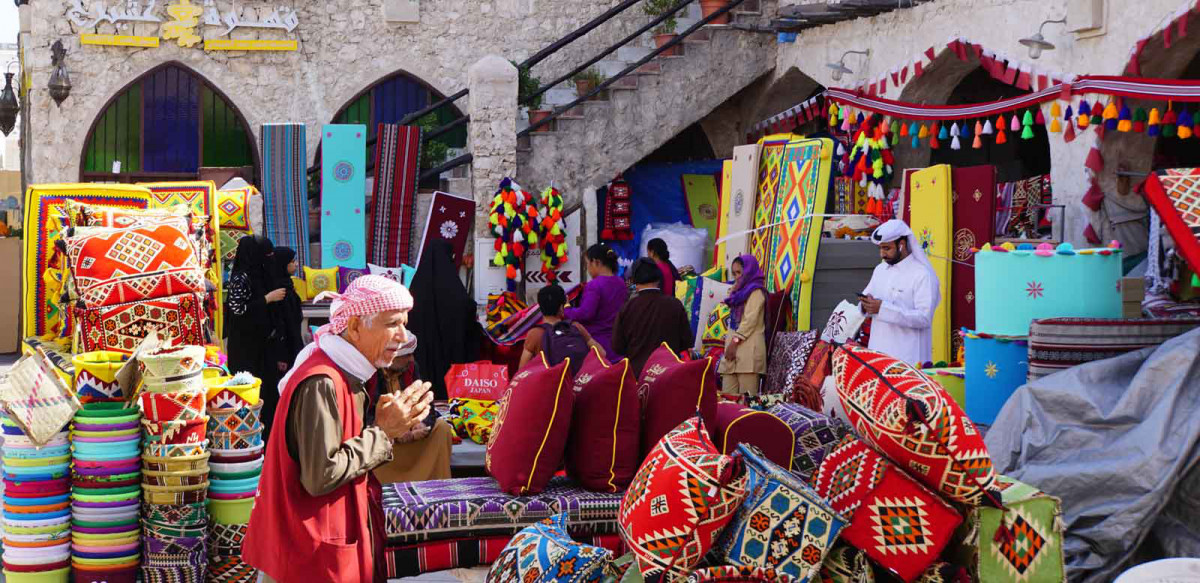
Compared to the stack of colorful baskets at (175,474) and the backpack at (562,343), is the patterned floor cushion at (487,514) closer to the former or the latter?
the stack of colorful baskets at (175,474)

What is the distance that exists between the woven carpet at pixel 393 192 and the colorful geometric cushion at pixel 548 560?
9094 millimetres

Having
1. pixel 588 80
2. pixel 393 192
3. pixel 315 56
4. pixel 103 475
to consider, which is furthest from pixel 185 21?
pixel 103 475

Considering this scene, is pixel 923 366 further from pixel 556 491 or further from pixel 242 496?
pixel 242 496

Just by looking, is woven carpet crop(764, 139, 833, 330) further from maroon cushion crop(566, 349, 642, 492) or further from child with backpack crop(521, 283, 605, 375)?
maroon cushion crop(566, 349, 642, 492)

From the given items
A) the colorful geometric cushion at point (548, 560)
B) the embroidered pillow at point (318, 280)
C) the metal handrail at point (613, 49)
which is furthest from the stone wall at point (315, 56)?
the colorful geometric cushion at point (548, 560)

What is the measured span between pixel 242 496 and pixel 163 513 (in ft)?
1.06

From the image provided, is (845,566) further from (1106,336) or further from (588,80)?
(588,80)

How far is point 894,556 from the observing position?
2.95 meters

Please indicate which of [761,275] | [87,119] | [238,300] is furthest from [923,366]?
[87,119]

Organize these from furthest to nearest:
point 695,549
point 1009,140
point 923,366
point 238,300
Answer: point 1009,140 → point 238,300 → point 923,366 → point 695,549

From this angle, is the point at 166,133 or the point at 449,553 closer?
the point at 449,553

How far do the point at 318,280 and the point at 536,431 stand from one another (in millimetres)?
7883

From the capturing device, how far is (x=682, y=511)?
9.53 feet

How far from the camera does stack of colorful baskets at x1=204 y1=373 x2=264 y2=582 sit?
15.1 ft
